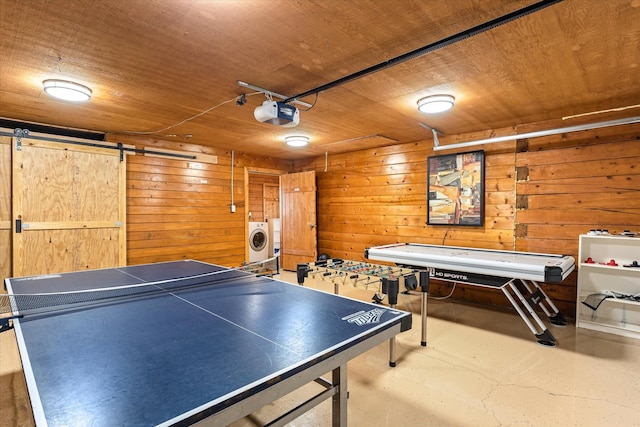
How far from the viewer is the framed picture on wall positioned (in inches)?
161

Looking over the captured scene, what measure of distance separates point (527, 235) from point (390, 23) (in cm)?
320

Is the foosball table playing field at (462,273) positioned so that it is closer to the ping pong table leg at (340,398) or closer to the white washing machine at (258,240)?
the ping pong table leg at (340,398)

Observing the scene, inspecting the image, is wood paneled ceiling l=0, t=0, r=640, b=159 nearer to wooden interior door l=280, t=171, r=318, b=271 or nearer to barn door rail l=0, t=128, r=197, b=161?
barn door rail l=0, t=128, r=197, b=161

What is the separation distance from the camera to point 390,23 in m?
1.78

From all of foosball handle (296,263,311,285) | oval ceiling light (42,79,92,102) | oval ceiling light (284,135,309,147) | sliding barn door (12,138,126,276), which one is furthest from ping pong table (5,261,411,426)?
oval ceiling light (284,135,309,147)

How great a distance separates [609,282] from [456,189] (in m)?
1.83

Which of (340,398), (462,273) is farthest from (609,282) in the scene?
(340,398)

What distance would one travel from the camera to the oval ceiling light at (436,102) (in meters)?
2.86

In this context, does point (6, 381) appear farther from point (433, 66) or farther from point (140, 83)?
point (433, 66)

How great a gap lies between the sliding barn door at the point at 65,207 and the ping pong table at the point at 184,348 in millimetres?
2285

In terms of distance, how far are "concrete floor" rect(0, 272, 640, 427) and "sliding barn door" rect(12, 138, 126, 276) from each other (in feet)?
3.17

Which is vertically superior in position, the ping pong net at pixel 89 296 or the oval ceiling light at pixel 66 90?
the oval ceiling light at pixel 66 90

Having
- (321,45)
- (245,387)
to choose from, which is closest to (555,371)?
(245,387)

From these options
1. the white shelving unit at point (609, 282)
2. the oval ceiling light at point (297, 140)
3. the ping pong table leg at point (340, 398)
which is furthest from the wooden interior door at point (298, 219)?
the ping pong table leg at point (340, 398)
